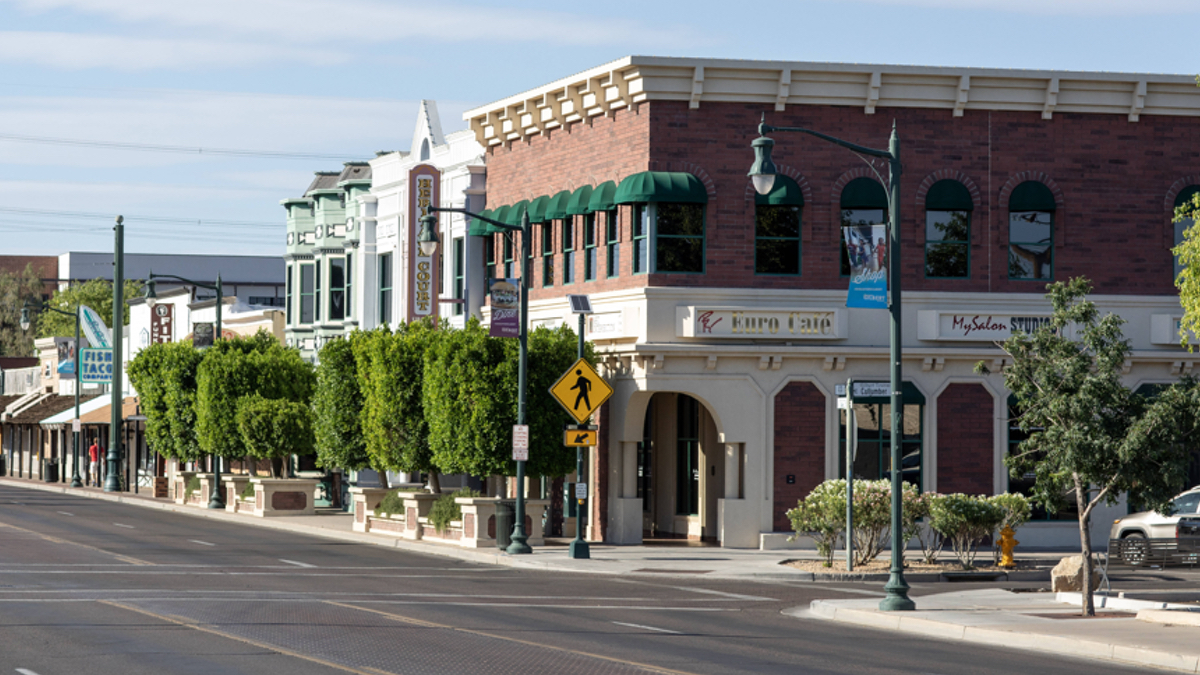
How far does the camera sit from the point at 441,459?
33.8 metres

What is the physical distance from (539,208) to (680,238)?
601 centimetres

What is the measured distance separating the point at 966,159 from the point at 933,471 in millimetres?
6907

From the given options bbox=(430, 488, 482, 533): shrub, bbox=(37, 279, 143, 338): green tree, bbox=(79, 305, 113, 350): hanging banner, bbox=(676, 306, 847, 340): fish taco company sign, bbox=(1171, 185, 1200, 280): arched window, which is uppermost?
bbox=(37, 279, 143, 338): green tree

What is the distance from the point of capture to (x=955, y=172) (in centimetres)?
3403

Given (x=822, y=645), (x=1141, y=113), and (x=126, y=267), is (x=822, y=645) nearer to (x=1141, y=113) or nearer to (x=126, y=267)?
(x=1141, y=113)

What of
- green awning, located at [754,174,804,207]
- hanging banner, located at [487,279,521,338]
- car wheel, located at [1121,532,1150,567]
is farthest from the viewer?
green awning, located at [754,174,804,207]

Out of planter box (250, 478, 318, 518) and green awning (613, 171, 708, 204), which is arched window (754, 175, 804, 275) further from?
planter box (250, 478, 318, 518)

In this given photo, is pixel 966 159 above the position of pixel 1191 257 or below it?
above

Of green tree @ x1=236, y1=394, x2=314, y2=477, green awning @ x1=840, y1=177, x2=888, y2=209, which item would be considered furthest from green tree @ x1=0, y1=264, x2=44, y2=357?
green awning @ x1=840, y1=177, x2=888, y2=209

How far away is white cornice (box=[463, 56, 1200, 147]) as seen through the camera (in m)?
33.4

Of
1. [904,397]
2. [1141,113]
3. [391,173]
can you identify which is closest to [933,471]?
[904,397]

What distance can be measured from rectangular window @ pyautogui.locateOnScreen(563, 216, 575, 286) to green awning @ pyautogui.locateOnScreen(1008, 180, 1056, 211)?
1025 cm

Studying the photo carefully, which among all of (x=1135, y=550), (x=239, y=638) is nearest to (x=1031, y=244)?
(x=1135, y=550)

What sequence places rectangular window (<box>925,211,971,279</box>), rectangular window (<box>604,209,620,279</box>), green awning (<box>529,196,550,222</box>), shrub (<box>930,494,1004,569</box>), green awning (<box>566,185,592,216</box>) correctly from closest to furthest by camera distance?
shrub (<box>930,494,1004,569</box>) → rectangular window (<box>925,211,971,279</box>) → rectangular window (<box>604,209,620,279</box>) → green awning (<box>566,185,592,216</box>) → green awning (<box>529,196,550,222</box>)
